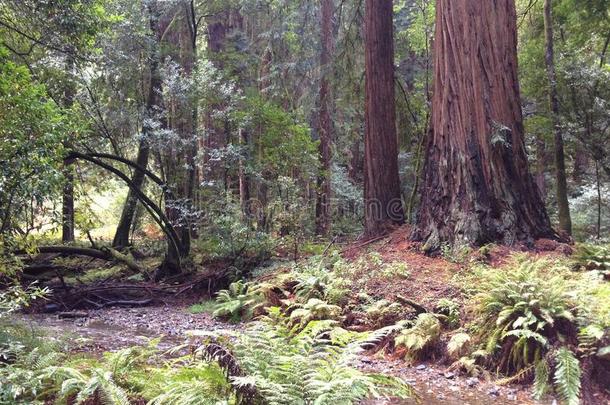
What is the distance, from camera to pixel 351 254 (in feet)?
29.9

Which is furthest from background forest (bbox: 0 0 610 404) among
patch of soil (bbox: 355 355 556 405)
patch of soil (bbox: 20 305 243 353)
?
patch of soil (bbox: 20 305 243 353)

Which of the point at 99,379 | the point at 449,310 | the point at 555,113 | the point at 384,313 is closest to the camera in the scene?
the point at 99,379

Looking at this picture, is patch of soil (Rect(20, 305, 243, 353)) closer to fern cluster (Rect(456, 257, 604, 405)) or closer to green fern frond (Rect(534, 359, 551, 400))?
fern cluster (Rect(456, 257, 604, 405))

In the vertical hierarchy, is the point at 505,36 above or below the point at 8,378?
above

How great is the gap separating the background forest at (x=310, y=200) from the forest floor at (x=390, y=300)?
8 cm

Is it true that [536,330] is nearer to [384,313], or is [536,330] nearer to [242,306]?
[384,313]

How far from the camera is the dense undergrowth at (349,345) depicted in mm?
2986

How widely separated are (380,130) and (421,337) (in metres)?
5.66

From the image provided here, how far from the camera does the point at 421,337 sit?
5.29 metres

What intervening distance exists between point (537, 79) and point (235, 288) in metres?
8.49

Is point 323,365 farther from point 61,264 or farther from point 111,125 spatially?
point 111,125

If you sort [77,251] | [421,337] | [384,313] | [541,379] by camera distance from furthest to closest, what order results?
[77,251] → [384,313] → [421,337] → [541,379]

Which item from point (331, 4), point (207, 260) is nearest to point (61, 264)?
point (207, 260)

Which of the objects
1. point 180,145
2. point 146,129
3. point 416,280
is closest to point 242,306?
point 416,280
